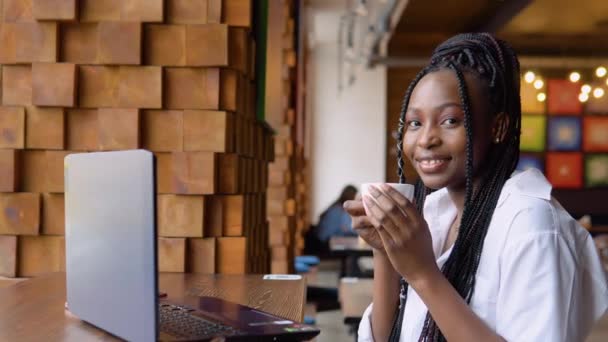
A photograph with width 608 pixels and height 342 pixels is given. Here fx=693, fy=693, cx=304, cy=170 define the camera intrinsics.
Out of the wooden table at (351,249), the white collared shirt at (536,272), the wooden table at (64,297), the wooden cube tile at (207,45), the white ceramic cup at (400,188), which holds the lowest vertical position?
the wooden table at (351,249)

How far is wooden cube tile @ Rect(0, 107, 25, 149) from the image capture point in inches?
84.9

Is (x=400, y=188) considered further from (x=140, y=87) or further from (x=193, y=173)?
(x=140, y=87)

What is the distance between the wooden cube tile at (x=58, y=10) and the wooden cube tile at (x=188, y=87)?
33cm

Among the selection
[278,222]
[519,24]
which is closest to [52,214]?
[278,222]

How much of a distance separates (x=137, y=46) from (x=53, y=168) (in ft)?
1.52

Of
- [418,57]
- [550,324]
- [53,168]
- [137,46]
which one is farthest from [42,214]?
[418,57]

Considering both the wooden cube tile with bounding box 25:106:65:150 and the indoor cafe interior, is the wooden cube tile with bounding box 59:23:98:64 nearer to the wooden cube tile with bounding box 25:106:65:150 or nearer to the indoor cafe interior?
the indoor cafe interior

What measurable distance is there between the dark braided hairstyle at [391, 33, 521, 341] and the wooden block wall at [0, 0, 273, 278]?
0.96 meters

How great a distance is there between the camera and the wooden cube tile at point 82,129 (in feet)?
7.14

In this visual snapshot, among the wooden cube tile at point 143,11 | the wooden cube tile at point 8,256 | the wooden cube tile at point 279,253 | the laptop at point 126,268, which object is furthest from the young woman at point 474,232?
the wooden cube tile at point 279,253

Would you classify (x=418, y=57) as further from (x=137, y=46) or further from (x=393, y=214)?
(x=393, y=214)

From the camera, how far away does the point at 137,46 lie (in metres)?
2.13

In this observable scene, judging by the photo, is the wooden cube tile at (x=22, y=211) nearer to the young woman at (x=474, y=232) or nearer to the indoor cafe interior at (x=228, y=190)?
the indoor cafe interior at (x=228, y=190)

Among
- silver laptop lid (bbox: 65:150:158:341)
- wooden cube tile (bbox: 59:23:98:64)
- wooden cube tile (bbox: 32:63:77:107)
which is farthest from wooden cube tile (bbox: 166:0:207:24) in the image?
silver laptop lid (bbox: 65:150:158:341)
